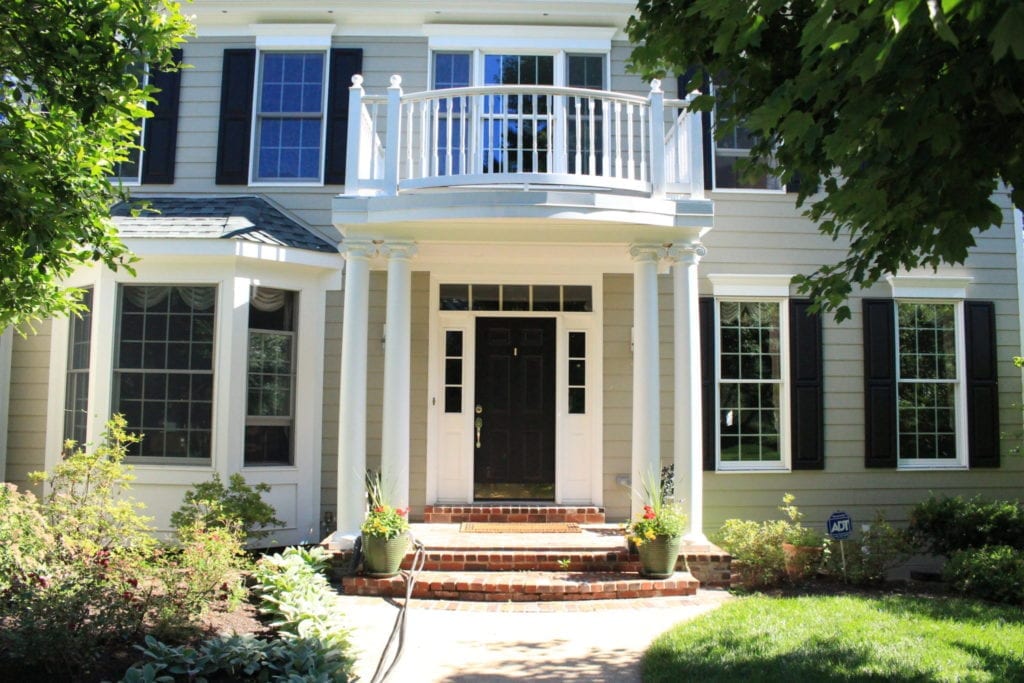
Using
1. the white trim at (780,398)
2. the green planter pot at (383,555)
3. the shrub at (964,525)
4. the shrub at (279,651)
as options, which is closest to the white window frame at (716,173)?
the white trim at (780,398)

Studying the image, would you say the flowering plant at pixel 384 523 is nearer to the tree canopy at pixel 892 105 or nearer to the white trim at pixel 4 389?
the tree canopy at pixel 892 105

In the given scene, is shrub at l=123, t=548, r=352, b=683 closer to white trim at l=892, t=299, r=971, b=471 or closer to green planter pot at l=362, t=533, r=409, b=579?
green planter pot at l=362, t=533, r=409, b=579

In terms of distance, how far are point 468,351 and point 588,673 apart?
517cm

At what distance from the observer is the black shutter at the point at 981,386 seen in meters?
9.84

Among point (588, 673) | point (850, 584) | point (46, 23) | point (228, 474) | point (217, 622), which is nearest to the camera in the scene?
point (46, 23)

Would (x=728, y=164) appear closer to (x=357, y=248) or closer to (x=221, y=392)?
(x=357, y=248)

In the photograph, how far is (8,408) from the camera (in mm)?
9547

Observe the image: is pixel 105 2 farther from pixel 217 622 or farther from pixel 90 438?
pixel 90 438

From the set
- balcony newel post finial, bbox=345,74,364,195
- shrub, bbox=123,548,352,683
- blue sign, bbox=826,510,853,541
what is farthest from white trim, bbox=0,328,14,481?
blue sign, bbox=826,510,853,541

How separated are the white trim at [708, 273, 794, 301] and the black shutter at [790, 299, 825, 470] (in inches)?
10.4

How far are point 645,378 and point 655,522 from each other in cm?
148

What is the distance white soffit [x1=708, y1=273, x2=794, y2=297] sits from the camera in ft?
31.8

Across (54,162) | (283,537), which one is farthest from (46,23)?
(283,537)

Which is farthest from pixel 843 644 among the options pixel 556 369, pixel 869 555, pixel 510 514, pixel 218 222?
pixel 218 222
